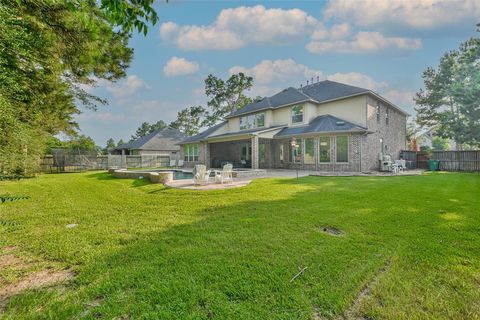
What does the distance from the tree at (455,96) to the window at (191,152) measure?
85.4ft

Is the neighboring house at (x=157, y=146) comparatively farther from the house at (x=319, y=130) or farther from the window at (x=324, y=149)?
the window at (x=324, y=149)

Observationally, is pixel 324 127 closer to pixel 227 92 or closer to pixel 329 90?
pixel 329 90

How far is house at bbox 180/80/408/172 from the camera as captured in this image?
52.7 ft

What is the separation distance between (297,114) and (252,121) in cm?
486

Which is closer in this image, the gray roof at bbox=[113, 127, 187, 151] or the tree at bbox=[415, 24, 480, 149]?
the tree at bbox=[415, 24, 480, 149]

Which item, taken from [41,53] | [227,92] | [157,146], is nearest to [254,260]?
[41,53]

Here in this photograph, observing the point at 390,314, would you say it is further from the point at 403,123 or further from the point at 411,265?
the point at 403,123

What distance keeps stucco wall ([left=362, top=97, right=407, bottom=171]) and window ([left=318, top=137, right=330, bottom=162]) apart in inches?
87.7

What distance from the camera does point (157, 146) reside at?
35.8 meters

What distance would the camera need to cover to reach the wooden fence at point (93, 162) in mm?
21438

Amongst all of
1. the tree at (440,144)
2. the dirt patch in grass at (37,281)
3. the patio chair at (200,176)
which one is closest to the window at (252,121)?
the patio chair at (200,176)

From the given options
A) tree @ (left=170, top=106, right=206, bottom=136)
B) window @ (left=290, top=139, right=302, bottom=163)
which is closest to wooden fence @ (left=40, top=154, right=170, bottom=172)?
tree @ (left=170, top=106, right=206, bottom=136)

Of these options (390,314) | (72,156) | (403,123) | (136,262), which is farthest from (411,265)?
(72,156)

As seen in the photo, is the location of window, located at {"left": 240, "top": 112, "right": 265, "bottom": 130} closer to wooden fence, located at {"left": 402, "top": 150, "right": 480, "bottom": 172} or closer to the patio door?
the patio door
